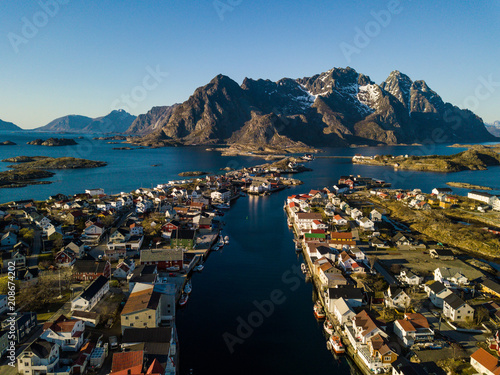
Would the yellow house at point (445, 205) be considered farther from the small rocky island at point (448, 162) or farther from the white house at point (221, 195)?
the small rocky island at point (448, 162)

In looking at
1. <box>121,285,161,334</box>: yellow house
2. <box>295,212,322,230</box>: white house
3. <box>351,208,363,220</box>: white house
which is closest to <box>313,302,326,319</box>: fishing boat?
<box>121,285,161,334</box>: yellow house

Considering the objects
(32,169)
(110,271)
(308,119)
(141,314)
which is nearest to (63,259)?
(110,271)

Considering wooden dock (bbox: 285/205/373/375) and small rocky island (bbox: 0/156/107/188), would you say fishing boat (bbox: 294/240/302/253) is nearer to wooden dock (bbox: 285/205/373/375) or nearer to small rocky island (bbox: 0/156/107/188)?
wooden dock (bbox: 285/205/373/375)

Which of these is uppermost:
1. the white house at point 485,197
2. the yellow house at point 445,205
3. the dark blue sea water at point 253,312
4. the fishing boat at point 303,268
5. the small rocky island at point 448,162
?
the small rocky island at point 448,162

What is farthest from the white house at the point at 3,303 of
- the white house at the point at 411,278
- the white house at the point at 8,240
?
the white house at the point at 411,278

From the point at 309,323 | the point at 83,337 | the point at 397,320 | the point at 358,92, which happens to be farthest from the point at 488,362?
the point at 358,92

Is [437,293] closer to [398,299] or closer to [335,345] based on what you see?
[398,299]
